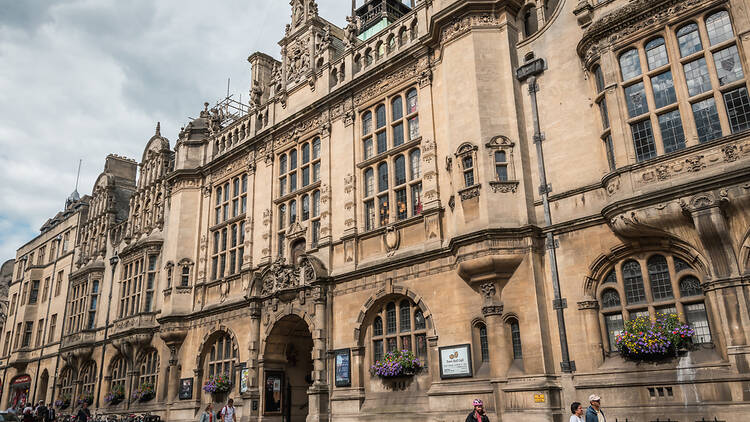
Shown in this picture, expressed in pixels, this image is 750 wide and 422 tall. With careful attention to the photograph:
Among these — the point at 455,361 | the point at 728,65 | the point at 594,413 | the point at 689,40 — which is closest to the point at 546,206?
the point at 455,361

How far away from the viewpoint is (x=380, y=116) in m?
24.8

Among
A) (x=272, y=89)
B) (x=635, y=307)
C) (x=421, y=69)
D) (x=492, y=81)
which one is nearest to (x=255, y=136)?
(x=272, y=89)

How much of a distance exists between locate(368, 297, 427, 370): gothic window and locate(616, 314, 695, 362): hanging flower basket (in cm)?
721

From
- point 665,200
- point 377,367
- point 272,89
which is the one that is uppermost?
point 272,89

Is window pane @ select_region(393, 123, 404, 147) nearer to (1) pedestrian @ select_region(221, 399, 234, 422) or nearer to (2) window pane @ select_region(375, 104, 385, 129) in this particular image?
(2) window pane @ select_region(375, 104, 385, 129)

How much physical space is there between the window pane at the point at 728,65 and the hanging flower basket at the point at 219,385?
23473 millimetres

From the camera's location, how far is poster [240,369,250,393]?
2629 cm

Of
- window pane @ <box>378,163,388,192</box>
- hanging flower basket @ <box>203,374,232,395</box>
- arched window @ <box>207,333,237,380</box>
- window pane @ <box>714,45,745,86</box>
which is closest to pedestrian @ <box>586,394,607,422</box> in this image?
window pane @ <box>714,45,745,86</box>

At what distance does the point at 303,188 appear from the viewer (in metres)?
27.1

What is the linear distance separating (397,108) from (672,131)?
11206mm

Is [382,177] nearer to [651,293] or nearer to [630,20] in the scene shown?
[630,20]

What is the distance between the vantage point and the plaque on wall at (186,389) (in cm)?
2958

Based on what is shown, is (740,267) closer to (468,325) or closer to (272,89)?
(468,325)

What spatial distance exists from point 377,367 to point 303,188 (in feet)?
31.4
